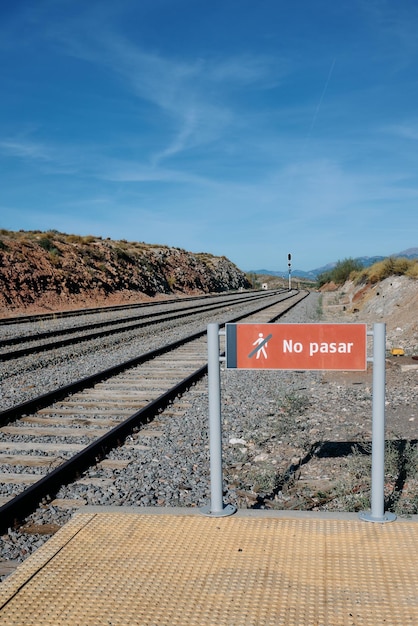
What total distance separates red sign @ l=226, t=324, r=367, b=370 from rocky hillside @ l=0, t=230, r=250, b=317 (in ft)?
88.4

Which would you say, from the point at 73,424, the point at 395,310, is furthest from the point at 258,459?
the point at 395,310

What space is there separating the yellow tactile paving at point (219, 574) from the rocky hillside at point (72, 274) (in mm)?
27112

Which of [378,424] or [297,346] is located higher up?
[297,346]

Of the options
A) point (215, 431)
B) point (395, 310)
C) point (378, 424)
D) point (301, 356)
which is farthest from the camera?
point (395, 310)

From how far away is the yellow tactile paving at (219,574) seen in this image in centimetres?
275

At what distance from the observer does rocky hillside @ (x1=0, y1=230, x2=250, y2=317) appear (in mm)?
32741

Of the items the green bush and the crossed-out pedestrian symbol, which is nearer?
the crossed-out pedestrian symbol

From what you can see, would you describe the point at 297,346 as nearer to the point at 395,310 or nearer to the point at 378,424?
the point at 378,424

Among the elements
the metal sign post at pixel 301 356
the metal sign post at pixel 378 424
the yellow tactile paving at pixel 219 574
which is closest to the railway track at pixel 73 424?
the yellow tactile paving at pixel 219 574

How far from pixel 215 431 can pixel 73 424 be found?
366cm

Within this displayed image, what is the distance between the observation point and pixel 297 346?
12.8 feet

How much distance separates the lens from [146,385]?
31.7 feet

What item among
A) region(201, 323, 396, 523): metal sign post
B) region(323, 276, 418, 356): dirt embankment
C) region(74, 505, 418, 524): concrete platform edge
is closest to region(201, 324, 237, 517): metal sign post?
region(201, 323, 396, 523): metal sign post

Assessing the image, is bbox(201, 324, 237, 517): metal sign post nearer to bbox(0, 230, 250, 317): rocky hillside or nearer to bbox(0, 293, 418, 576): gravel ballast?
bbox(0, 293, 418, 576): gravel ballast
